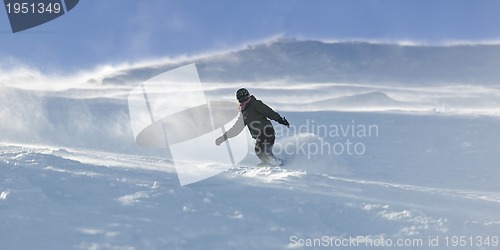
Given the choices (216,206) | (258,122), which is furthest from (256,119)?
(216,206)

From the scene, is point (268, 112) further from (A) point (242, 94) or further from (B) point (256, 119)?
(A) point (242, 94)

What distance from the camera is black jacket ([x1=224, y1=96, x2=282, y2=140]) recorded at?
12.3 m

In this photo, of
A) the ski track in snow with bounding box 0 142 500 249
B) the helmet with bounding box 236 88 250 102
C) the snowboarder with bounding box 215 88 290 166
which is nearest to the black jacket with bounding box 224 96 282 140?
the snowboarder with bounding box 215 88 290 166

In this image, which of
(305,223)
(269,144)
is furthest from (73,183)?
(269,144)

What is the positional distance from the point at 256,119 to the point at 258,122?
0.09m

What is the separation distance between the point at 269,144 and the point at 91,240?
7157mm

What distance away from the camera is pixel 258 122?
41.2ft

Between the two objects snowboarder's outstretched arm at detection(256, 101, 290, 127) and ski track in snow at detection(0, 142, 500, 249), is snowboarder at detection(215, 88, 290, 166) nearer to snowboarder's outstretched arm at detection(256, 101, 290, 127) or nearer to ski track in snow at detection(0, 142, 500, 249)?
snowboarder's outstretched arm at detection(256, 101, 290, 127)

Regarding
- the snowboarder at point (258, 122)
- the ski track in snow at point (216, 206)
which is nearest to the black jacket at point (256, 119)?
the snowboarder at point (258, 122)

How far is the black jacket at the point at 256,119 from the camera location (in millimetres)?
12320

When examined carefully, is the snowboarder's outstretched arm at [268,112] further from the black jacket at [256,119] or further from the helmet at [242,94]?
the helmet at [242,94]

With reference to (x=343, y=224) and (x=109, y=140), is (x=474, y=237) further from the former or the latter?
(x=109, y=140)

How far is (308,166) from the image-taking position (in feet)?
45.2

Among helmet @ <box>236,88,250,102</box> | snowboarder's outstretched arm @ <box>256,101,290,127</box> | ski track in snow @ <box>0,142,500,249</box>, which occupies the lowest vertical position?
ski track in snow @ <box>0,142,500,249</box>
